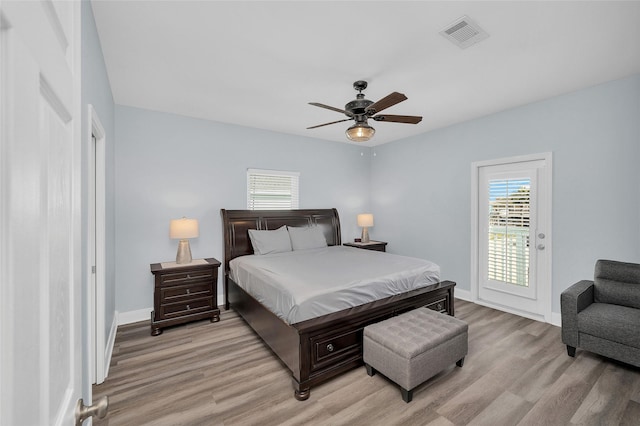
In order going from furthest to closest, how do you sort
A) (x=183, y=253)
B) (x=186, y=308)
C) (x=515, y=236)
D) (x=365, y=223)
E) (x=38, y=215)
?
(x=365, y=223)
(x=515, y=236)
(x=183, y=253)
(x=186, y=308)
(x=38, y=215)

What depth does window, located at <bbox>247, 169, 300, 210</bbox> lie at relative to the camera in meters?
4.73

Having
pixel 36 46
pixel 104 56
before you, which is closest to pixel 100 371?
pixel 104 56

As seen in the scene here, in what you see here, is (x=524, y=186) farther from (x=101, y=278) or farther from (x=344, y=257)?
(x=101, y=278)

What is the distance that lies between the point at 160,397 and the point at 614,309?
4048 mm

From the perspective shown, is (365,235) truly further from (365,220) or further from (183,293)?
(183,293)

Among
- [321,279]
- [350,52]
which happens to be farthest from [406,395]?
[350,52]

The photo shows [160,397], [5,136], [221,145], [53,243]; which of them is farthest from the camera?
[221,145]

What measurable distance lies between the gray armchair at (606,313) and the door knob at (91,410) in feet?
11.8

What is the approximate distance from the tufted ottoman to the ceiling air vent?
7.71 feet

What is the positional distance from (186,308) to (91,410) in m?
3.10

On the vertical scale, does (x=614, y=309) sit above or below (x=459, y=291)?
above

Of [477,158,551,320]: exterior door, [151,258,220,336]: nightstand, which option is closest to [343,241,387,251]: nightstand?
[477,158,551,320]: exterior door

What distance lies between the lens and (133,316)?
149 inches

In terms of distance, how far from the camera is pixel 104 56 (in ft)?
8.45
